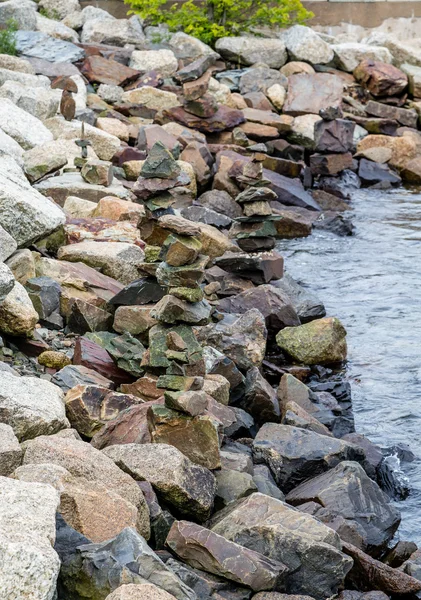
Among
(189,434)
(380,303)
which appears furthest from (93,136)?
(189,434)

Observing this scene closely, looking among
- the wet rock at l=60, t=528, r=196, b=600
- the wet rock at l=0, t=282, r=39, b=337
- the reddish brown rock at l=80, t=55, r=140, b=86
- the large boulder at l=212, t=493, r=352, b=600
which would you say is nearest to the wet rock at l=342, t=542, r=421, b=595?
the large boulder at l=212, t=493, r=352, b=600

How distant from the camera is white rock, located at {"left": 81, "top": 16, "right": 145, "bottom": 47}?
26.6m

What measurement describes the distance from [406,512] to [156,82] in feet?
57.0

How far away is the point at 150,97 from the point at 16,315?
570 inches

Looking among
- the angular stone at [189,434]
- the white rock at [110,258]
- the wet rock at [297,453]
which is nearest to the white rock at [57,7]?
the white rock at [110,258]

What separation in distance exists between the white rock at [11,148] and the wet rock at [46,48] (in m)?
9.19

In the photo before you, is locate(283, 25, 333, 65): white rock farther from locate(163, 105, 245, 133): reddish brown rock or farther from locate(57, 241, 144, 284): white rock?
locate(57, 241, 144, 284): white rock

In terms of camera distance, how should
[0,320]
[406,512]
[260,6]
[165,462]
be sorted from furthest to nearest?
[260,6] < [0,320] < [406,512] < [165,462]

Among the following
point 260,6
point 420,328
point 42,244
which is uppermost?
point 260,6

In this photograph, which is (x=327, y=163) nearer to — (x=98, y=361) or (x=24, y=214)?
Answer: (x=24, y=214)

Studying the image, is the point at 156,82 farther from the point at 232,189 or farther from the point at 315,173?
the point at 232,189

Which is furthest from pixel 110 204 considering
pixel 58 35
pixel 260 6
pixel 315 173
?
pixel 260 6

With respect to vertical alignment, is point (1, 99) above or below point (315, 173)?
above

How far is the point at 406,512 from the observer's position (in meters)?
7.86
